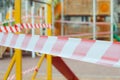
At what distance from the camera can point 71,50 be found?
3508 mm

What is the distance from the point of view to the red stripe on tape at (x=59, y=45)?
3674mm

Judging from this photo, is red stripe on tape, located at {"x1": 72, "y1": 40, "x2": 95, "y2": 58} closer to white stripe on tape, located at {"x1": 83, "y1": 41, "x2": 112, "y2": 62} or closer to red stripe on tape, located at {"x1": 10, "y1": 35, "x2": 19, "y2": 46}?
white stripe on tape, located at {"x1": 83, "y1": 41, "x2": 112, "y2": 62}

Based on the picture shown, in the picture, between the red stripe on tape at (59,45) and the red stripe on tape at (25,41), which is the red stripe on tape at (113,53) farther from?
the red stripe on tape at (25,41)

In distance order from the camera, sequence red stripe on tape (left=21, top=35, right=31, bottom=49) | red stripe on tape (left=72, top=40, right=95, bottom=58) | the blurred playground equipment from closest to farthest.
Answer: red stripe on tape (left=72, top=40, right=95, bottom=58) → red stripe on tape (left=21, top=35, right=31, bottom=49) → the blurred playground equipment

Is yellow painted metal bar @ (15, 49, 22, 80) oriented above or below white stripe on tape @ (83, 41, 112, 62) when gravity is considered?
below

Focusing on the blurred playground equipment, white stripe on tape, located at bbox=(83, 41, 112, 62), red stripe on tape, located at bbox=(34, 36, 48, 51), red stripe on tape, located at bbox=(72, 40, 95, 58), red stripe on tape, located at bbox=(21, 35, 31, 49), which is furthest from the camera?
the blurred playground equipment

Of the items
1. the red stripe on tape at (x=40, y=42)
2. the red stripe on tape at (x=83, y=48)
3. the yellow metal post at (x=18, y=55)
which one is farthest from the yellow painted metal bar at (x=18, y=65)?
the red stripe on tape at (x=83, y=48)

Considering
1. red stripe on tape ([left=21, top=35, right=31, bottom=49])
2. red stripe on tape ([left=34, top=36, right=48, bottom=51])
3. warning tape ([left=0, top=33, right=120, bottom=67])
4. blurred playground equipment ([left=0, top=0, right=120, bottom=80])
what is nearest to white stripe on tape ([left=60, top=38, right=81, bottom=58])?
warning tape ([left=0, top=33, right=120, bottom=67])

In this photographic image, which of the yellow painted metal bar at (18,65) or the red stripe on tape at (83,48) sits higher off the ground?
the red stripe on tape at (83,48)

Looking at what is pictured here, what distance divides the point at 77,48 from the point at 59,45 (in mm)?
350

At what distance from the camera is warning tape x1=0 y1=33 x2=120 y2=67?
10.1 ft

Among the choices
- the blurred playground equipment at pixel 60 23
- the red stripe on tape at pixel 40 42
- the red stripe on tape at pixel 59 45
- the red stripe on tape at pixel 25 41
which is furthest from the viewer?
the blurred playground equipment at pixel 60 23

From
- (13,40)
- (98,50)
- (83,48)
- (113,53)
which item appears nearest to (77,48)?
(83,48)

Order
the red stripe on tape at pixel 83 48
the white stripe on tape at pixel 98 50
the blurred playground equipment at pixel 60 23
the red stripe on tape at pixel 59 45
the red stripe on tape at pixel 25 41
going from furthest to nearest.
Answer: the blurred playground equipment at pixel 60 23 < the red stripe on tape at pixel 25 41 < the red stripe on tape at pixel 59 45 < the red stripe on tape at pixel 83 48 < the white stripe on tape at pixel 98 50
